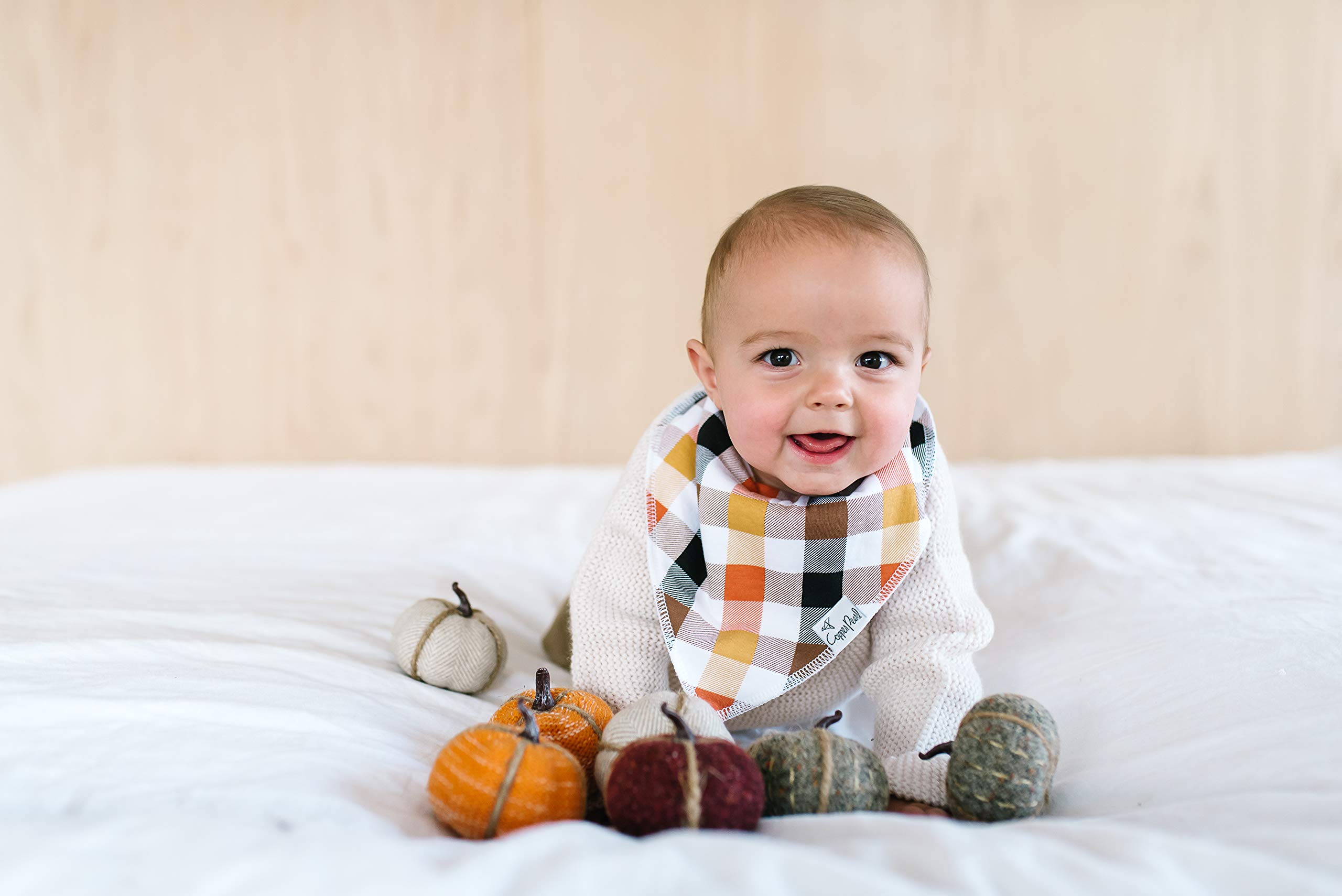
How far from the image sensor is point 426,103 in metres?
1.92

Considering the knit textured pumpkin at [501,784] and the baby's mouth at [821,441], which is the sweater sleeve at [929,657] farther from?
the knit textured pumpkin at [501,784]

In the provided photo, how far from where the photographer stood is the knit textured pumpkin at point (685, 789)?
0.48m

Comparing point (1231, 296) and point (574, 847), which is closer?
point (574, 847)

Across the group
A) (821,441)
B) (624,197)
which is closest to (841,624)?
(821,441)

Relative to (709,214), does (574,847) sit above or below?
below

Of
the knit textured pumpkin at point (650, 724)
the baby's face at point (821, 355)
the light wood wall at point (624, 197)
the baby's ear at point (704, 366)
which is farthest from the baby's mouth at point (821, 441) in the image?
the light wood wall at point (624, 197)

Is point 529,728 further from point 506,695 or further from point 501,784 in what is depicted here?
point 506,695

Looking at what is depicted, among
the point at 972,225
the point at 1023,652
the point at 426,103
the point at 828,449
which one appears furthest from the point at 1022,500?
the point at 426,103

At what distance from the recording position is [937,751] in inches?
24.6

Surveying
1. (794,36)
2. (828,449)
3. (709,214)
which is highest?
(794,36)

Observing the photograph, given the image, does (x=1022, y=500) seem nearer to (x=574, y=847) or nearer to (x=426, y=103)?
(x=574, y=847)

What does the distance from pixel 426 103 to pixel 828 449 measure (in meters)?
1.49

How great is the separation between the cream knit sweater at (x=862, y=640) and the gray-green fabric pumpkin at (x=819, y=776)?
0.56ft

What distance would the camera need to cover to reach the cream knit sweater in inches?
29.3
